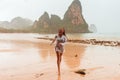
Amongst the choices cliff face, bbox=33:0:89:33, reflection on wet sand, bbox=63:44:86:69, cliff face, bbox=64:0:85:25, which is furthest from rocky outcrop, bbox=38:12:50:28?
reflection on wet sand, bbox=63:44:86:69

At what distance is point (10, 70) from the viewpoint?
12.7 meters

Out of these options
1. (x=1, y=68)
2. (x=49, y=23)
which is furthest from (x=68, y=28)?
(x=1, y=68)

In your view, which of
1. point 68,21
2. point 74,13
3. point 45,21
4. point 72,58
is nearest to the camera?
point 72,58

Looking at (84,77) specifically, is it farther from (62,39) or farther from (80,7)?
(80,7)

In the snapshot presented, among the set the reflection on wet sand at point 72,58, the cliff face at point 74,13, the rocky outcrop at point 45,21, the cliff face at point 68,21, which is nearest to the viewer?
the reflection on wet sand at point 72,58

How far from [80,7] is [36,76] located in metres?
182

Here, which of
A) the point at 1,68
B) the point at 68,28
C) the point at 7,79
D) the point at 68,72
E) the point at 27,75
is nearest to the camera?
the point at 7,79

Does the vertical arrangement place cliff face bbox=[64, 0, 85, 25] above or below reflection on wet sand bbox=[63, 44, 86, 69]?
above

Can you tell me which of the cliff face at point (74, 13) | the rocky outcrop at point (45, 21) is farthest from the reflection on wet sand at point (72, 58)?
the cliff face at point (74, 13)

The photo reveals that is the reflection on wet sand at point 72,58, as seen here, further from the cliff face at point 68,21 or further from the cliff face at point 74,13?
the cliff face at point 74,13

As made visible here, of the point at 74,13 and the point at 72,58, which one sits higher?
the point at 74,13

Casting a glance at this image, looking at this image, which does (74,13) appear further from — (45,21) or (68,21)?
(45,21)

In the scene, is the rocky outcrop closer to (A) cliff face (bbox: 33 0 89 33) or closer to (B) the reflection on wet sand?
(A) cliff face (bbox: 33 0 89 33)

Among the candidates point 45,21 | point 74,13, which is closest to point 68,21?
point 74,13
